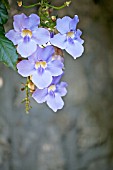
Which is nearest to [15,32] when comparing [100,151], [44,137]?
[44,137]

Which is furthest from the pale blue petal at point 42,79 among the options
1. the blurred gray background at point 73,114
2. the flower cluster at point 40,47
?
the blurred gray background at point 73,114

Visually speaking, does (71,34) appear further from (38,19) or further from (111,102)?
(111,102)

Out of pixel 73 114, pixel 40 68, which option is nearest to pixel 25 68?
pixel 40 68

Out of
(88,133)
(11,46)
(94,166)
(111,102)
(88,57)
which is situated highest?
(11,46)

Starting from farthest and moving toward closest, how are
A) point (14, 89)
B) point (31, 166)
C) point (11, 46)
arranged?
point (31, 166)
point (14, 89)
point (11, 46)

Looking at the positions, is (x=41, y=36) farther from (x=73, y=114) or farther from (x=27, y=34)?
(x=73, y=114)

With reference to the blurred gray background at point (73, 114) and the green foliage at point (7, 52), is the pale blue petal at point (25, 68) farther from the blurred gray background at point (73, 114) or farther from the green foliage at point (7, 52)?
the blurred gray background at point (73, 114)

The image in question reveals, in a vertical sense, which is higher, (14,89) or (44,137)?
(14,89)

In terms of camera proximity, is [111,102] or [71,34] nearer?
[71,34]
